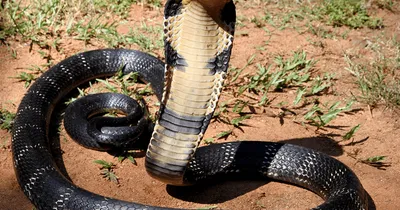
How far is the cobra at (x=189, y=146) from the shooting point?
3.89 m

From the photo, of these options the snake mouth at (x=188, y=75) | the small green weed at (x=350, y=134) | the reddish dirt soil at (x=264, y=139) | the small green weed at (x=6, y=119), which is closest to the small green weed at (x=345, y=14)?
the reddish dirt soil at (x=264, y=139)

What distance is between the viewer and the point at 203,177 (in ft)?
15.4

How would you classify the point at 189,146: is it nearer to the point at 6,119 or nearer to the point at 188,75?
the point at 188,75

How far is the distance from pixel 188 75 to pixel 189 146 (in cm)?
53

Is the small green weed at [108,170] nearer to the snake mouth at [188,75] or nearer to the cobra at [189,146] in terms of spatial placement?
the cobra at [189,146]

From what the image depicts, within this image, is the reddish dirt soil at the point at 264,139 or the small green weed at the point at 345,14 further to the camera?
the small green weed at the point at 345,14

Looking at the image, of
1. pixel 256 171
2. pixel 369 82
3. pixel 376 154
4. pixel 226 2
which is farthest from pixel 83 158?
pixel 369 82

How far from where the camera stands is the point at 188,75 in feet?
13.0

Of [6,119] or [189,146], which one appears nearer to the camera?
[189,146]

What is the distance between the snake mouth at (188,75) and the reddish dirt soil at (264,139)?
1.94 feet

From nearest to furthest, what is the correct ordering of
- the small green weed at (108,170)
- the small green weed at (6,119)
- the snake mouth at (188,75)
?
the snake mouth at (188,75) < the small green weed at (108,170) < the small green weed at (6,119)

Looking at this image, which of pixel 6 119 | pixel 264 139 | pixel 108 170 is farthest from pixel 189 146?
pixel 6 119

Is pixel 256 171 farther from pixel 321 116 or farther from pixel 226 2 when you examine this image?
pixel 226 2

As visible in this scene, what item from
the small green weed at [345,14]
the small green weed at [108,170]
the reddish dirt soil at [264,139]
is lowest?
the small green weed at [108,170]
